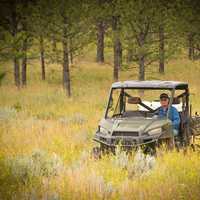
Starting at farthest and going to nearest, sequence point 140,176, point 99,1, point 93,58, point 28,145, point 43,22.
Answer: point 93,58, point 99,1, point 43,22, point 28,145, point 140,176

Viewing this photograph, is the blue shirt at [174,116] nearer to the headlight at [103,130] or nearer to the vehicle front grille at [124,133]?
the vehicle front grille at [124,133]

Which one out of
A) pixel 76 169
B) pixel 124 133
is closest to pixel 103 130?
pixel 124 133

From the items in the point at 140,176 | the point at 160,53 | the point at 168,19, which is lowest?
the point at 140,176

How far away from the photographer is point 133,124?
949 centimetres

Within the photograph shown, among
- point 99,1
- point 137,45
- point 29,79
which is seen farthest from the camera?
point 29,79

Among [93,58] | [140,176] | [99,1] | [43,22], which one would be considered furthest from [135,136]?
[93,58]

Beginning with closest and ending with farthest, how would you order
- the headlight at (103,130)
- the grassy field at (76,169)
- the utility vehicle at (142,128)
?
1. the grassy field at (76,169)
2. the utility vehicle at (142,128)
3. the headlight at (103,130)

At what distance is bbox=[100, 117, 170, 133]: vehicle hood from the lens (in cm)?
923

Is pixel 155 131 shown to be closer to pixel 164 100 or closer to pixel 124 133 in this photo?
pixel 124 133

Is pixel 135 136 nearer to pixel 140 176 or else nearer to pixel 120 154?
pixel 120 154

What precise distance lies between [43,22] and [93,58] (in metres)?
22.7

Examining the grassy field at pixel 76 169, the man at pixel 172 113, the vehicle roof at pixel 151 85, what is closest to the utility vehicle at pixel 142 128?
the vehicle roof at pixel 151 85

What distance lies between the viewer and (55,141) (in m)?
11.2

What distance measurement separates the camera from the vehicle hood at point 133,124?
9.23m
